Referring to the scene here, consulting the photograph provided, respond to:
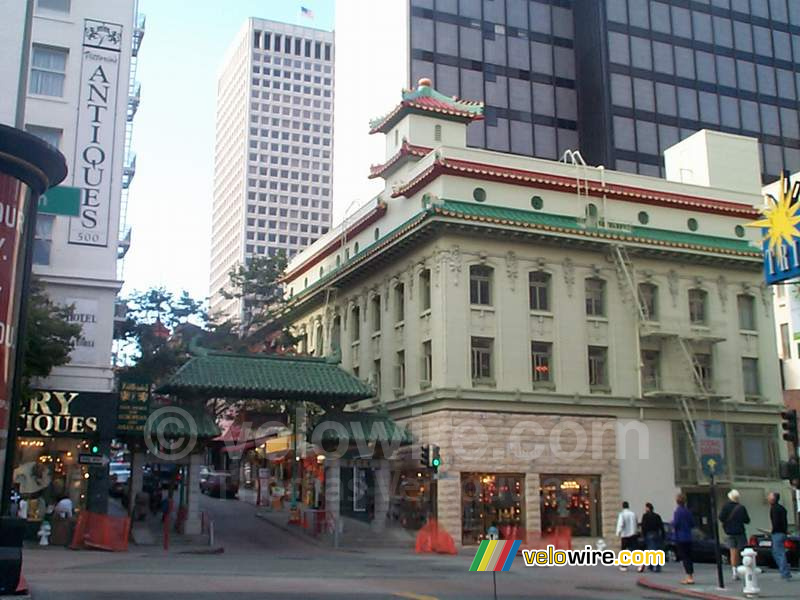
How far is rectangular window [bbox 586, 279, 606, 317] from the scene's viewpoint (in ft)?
133

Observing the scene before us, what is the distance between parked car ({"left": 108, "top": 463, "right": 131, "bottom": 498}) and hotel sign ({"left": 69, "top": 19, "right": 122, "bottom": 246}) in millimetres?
16153

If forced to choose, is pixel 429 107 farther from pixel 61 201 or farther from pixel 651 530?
pixel 61 201

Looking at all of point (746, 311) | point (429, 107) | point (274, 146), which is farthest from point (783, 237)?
point (274, 146)

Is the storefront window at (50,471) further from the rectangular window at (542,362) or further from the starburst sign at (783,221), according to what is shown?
the starburst sign at (783,221)

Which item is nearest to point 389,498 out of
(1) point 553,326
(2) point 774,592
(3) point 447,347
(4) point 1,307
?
(3) point 447,347

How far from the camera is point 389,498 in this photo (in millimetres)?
38656

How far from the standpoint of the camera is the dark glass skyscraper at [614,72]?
6888 centimetres

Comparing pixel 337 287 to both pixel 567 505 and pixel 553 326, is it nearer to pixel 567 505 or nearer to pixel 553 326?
pixel 553 326

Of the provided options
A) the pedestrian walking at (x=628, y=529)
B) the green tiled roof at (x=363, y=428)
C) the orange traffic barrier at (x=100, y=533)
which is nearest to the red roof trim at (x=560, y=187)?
the green tiled roof at (x=363, y=428)

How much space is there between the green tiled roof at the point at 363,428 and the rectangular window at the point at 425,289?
4.91m

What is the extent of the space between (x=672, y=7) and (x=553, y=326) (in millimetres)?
45625

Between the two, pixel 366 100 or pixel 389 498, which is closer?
pixel 389 498

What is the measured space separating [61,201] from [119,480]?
40181 mm

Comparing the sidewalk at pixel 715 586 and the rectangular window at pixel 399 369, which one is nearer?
the sidewalk at pixel 715 586
